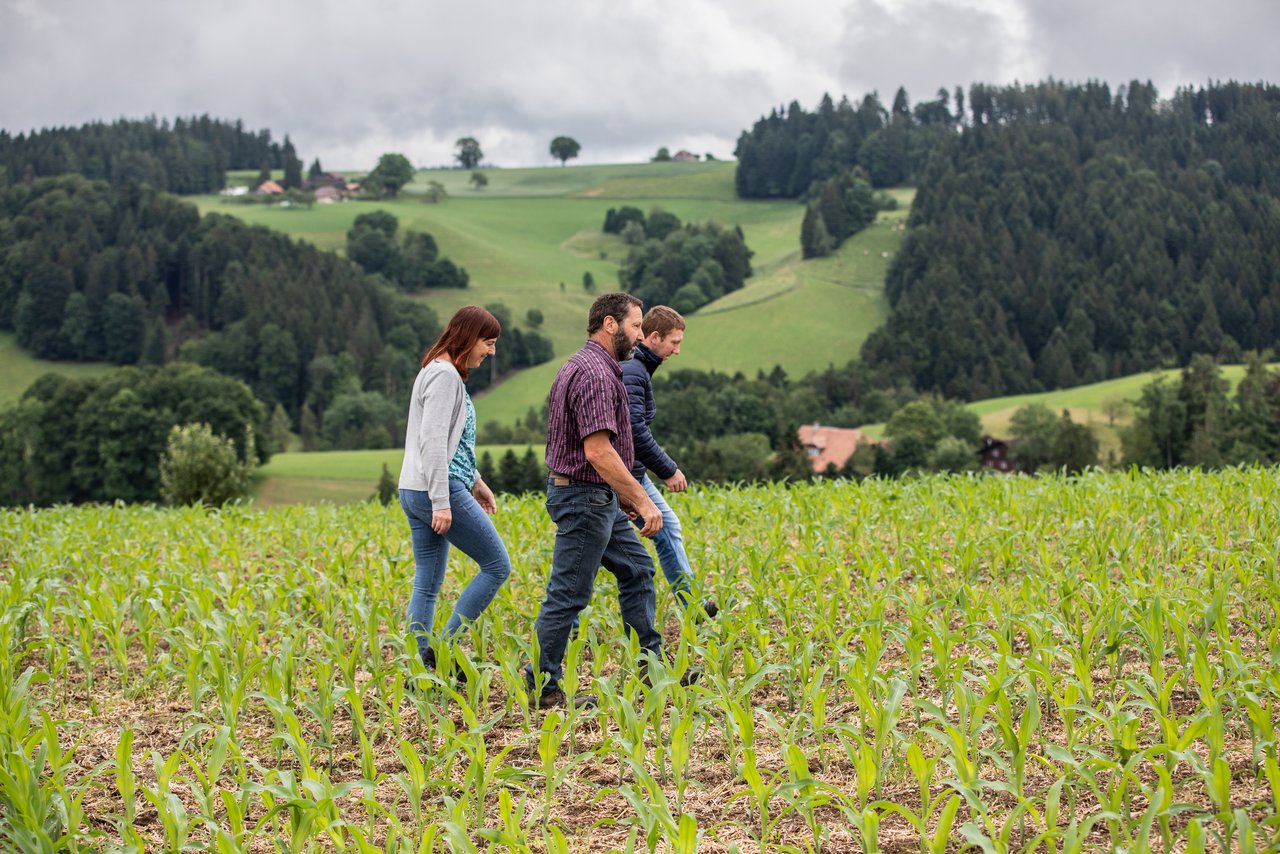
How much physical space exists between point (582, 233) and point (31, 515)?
556 ft

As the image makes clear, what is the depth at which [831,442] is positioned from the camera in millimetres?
98000

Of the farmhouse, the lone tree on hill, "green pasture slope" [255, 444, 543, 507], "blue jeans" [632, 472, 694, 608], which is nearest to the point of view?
"blue jeans" [632, 472, 694, 608]

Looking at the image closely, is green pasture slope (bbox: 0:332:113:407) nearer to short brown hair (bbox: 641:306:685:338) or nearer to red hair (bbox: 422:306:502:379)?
short brown hair (bbox: 641:306:685:338)

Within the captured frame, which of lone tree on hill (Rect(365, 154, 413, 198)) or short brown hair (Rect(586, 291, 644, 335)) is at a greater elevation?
lone tree on hill (Rect(365, 154, 413, 198))

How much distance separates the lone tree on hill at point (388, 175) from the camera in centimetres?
19725

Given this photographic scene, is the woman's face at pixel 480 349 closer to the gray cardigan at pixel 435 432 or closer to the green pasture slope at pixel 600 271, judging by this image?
the gray cardigan at pixel 435 432

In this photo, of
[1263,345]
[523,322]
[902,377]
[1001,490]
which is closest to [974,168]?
[1263,345]

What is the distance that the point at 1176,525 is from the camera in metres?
9.52

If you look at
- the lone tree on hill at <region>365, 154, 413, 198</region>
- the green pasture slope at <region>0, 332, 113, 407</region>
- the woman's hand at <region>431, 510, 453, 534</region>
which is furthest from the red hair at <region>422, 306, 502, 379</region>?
the lone tree on hill at <region>365, 154, 413, 198</region>

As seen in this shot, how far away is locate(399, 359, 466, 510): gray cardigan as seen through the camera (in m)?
6.55

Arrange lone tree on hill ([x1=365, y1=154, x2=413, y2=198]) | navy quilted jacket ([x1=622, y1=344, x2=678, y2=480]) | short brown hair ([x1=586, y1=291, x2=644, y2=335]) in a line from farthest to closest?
1. lone tree on hill ([x1=365, y1=154, x2=413, y2=198])
2. navy quilted jacket ([x1=622, y1=344, x2=678, y2=480])
3. short brown hair ([x1=586, y1=291, x2=644, y2=335])

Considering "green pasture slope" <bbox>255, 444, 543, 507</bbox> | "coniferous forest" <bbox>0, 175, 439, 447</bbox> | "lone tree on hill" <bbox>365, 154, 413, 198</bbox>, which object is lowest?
"green pasture slope" <bbox>255, 444, 543, 507</bbox>

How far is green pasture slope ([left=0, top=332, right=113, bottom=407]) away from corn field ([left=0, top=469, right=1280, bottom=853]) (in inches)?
4790

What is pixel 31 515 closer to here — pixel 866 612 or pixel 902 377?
pixel 866 612
